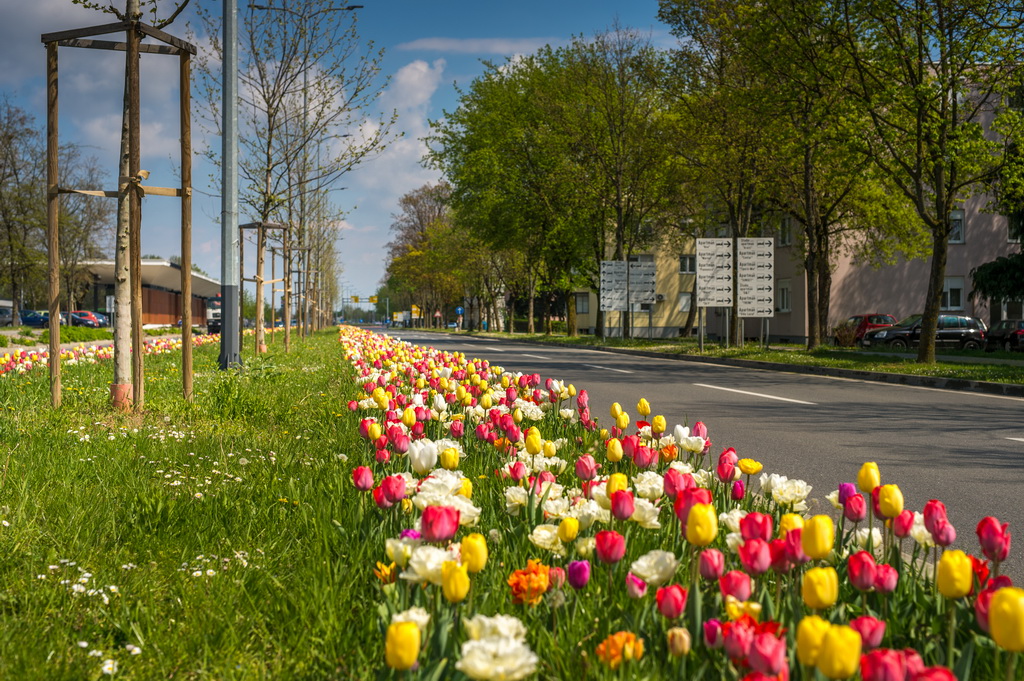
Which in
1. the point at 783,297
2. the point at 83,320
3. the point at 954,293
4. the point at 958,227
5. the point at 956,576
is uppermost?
the point at 958,227

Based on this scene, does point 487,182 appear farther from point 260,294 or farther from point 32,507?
point 32,507

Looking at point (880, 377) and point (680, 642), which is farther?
point (880, 377)

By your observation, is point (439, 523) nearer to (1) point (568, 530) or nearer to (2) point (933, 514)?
(1) point (568, 530)

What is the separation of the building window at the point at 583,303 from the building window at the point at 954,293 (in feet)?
107

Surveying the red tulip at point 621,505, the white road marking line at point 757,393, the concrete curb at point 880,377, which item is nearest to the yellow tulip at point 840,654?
the red tulip at point 621,505

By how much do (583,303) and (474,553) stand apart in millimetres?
69530

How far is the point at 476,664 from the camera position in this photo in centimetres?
151

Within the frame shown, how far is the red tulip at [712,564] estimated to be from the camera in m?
1.98

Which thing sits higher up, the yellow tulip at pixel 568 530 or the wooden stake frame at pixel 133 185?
the wooden stake frame at pixel 133 185

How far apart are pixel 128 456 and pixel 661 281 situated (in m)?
60.6

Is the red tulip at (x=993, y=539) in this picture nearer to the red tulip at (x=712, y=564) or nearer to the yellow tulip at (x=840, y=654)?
the red tulip at (x=712, y=564)

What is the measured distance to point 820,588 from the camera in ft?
5.51

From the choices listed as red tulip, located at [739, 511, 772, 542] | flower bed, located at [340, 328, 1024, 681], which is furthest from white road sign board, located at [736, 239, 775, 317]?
red tulip, located at [739, 511, 772, 542]

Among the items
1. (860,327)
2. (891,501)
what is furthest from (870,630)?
(860,327)
